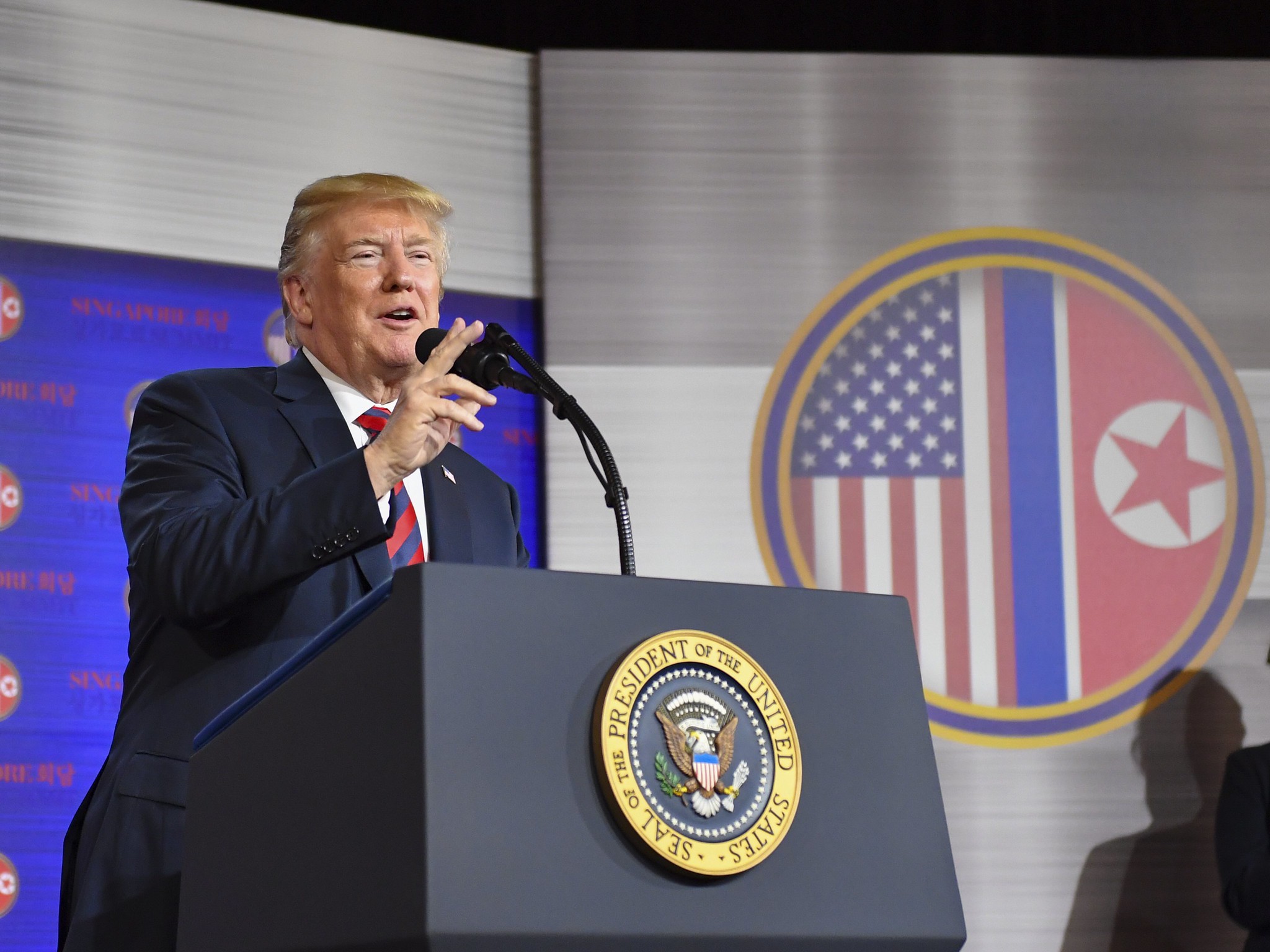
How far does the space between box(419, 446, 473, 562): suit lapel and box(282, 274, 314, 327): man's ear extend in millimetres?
271

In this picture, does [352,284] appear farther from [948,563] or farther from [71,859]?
[948,563]

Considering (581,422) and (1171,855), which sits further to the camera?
(1171,855)

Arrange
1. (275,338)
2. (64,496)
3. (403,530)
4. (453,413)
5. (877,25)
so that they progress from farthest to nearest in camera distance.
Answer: (877,25), (275,338), (64,496), (403,530), (453,413)

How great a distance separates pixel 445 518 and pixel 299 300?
1.29 ft

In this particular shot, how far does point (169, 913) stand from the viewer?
1.37 meters

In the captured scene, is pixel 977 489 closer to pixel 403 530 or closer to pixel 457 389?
pixel 403 530

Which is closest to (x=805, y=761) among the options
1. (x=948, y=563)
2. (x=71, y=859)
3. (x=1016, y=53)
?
(x=71, y=859)

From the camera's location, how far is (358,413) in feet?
5.63

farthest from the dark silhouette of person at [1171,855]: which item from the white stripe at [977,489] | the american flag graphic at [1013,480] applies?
the white stripe at [977,489]

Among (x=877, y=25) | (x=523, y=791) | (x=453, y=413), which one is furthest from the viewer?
(x=877, y=25)

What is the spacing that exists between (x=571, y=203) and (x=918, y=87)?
947mm

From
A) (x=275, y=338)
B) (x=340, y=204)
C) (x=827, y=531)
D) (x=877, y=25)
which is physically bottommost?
(x=827, y=531)

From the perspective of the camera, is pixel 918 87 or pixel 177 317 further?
pixel 918 87

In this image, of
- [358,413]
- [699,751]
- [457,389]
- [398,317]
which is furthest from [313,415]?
[699,751]
